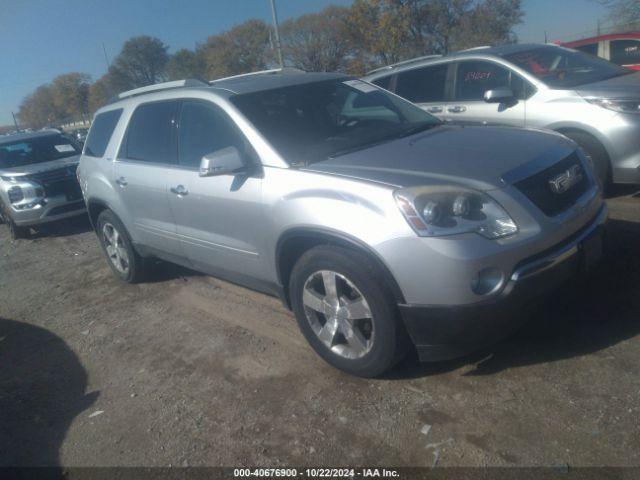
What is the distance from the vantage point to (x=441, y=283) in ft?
8.71

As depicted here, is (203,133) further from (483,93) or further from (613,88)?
(613,88)

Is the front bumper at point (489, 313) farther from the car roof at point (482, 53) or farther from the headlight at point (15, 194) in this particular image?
the headlight at point (15, 194)

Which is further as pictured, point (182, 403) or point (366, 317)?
point (182, 403)

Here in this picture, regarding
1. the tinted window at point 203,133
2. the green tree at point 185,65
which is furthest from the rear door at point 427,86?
the green tree at point 185,65

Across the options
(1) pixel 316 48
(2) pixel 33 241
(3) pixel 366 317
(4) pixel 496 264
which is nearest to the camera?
(4) pixel 496 264

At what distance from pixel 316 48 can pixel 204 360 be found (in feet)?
100

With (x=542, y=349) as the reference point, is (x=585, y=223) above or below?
above

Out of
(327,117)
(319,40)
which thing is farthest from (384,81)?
(319,40)

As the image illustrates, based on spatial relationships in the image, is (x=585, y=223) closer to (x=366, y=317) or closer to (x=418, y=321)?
(x=418, y=321)

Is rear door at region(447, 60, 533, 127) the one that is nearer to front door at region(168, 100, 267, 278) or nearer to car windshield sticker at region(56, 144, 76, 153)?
front door at region(168, 100, 267, 278)

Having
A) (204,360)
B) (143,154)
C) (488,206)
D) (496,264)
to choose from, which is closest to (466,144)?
(488,206)

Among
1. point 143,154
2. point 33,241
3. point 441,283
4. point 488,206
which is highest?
point 143,154

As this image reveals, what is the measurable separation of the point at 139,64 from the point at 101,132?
45842 millimetres

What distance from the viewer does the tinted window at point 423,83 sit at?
684 cm
